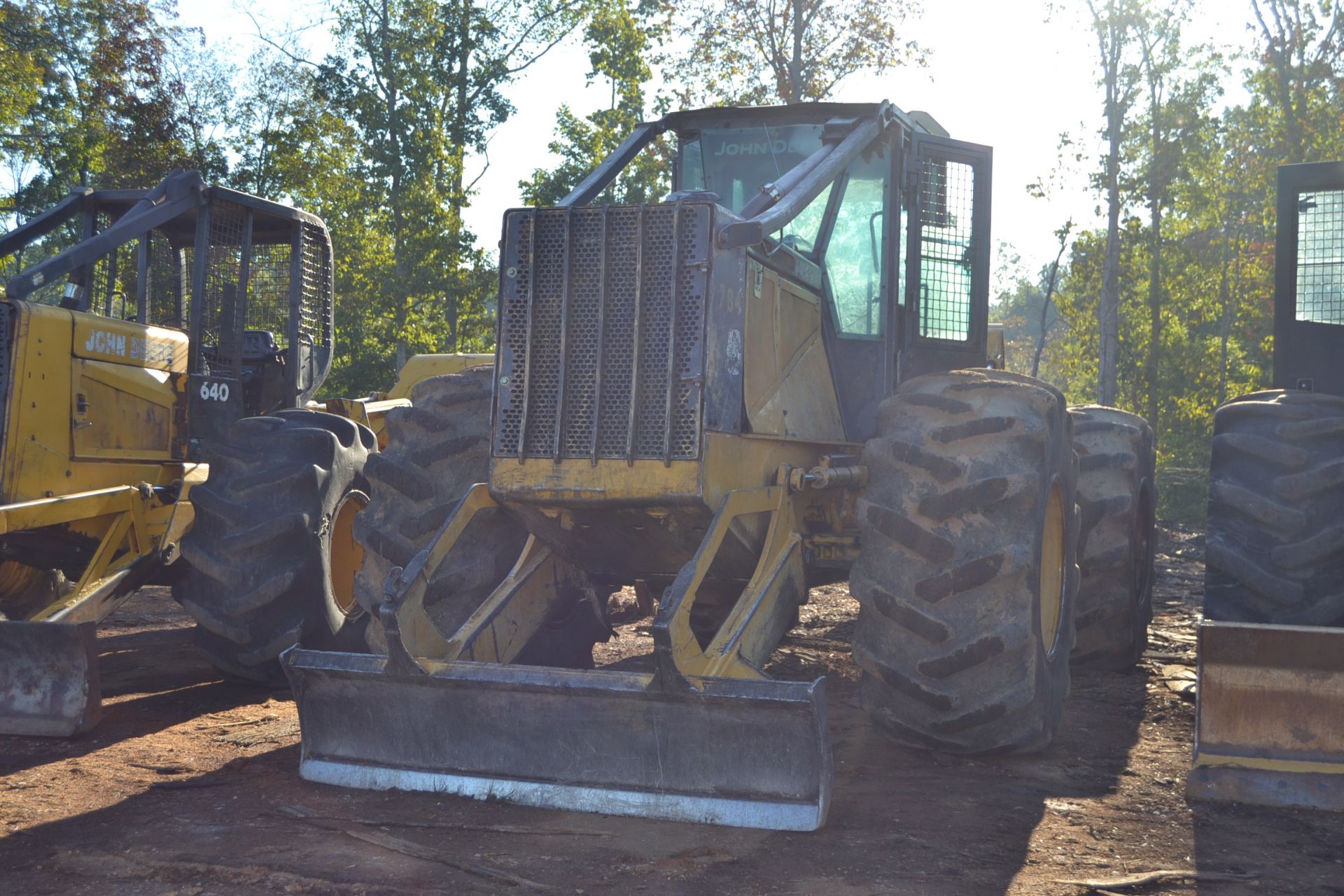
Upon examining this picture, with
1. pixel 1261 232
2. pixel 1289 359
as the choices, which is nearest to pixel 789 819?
pixel 1289 359

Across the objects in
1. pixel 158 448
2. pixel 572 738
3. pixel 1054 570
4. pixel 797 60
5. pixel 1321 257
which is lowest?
pixel 572 738

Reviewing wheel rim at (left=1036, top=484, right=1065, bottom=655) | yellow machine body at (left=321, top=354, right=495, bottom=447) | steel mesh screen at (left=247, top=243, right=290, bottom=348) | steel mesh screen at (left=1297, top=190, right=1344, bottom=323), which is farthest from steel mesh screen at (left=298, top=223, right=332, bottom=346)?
steel mesh screen at (left=1297, top=190, right=1344, bottom=323)

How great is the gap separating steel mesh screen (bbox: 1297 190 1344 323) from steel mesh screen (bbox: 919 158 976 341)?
1.88 metres

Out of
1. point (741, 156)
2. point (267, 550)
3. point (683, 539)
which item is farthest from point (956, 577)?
point (267, 550)

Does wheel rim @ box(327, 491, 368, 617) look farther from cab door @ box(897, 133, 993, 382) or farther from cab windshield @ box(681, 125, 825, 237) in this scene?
cab door @ box(897, 133, 993, 382)

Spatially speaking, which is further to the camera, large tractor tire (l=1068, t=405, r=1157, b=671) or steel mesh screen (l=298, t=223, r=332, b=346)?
steel mesh screen (l=298, t=223, r=332, b=346)

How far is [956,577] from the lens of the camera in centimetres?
509

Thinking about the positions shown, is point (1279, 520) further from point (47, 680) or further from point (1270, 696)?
point (47, 680)

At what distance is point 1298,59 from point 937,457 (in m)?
30.0

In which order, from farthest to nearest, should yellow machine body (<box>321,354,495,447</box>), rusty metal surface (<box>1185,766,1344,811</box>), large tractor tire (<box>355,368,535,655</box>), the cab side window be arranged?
yellow machine body (<box>321,354,495,447</box>) → the cab side window → large tractor tire (<box>355,368,535,655</box>) → rusty metal surface (<box>1185,766,1344,811</box>)

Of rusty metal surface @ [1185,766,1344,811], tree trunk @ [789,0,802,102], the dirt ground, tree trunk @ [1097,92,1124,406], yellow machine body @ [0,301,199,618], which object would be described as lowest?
the dirt ground

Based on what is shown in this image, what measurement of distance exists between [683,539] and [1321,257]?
4.26 metres

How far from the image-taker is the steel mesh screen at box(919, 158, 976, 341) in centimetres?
699

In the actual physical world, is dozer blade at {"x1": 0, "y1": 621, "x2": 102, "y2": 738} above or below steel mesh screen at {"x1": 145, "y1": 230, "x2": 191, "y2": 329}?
below
